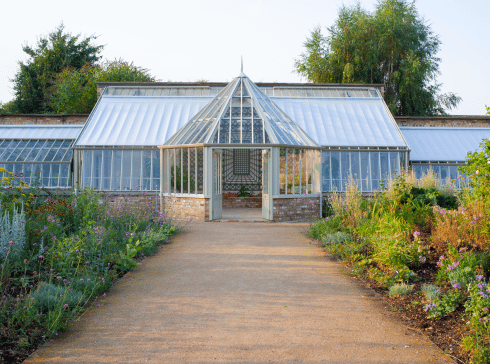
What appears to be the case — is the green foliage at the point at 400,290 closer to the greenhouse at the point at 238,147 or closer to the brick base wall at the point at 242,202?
the greenhouse at the point at 238,147

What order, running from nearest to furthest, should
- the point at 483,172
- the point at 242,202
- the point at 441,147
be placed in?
the point at 483,172
the point at 441,147
the point at 242,202

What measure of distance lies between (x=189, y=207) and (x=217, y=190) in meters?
1.02

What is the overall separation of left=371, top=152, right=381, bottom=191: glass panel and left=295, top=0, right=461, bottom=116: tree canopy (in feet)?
37.9

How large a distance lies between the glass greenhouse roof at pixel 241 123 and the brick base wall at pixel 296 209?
1693 millimetres

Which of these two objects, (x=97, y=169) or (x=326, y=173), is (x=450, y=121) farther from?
(x=97, y=169)

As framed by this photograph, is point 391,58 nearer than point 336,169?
No

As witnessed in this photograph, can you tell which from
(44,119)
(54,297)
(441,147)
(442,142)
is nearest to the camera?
(54,297)

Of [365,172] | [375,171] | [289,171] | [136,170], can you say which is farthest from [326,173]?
[136,170]

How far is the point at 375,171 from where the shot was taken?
44.7ft

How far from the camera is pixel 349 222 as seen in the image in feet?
26.5

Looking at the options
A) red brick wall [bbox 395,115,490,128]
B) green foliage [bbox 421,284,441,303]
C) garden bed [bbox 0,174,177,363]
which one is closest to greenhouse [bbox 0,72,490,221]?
red brick wall [bbox 395,115,490,128]

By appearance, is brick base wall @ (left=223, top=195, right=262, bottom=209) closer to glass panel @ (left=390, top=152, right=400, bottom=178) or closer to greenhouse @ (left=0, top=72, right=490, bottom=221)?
greenhouse @ (left=0, top=72, right=490, bottom=221)

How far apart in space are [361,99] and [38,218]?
13.9m

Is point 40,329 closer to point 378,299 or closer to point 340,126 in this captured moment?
point 378,299
